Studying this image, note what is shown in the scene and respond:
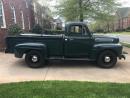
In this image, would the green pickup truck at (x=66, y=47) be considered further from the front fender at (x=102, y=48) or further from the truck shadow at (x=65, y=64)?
the truck shadow at (x=65, y=64)

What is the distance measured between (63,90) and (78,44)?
3.62m

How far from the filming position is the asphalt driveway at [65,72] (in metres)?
7.98

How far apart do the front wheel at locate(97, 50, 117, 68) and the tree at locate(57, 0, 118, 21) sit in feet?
37.2

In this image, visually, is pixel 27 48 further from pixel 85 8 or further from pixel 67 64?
pixel 85 8

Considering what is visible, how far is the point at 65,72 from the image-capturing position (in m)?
8.97

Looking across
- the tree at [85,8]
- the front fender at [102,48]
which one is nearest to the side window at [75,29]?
the front fender at [102,48]

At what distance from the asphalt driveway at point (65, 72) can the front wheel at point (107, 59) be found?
0.77 ft

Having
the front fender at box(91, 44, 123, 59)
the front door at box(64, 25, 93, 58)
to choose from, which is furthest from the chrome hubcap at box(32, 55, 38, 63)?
the front fender at box(91, 44, 123, 59)

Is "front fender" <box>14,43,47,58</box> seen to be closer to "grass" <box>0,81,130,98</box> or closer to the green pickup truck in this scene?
the green pickup truck

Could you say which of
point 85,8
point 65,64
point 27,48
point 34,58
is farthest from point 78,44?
point 85,8

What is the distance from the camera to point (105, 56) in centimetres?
985

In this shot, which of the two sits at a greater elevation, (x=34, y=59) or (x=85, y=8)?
(x=85, y=8)

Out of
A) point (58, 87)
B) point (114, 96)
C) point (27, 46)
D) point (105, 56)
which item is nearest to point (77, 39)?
point (105, 56)

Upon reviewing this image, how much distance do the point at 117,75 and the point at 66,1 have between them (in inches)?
528
